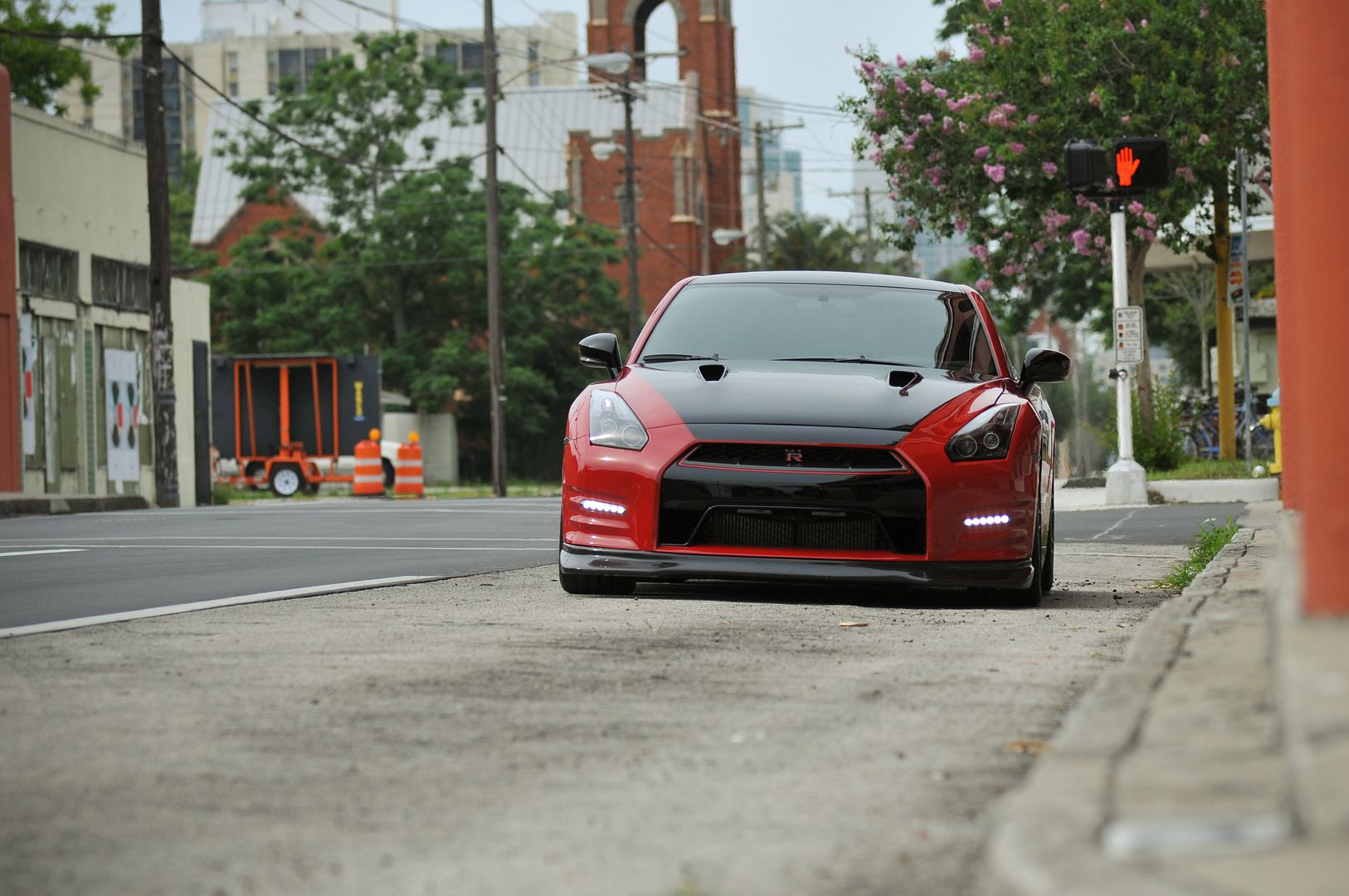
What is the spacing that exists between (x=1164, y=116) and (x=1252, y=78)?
1173mm

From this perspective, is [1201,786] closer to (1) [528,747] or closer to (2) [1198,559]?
(1) [528,747]

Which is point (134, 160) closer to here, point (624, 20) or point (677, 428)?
point (677, 428)

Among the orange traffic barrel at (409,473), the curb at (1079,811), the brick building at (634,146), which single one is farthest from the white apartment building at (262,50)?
the curb at (1079,811)

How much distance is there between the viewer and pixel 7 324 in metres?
27.5

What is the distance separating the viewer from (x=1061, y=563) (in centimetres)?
1161

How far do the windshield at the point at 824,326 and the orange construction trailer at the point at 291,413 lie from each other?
105 ft

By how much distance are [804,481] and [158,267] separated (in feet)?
77.0

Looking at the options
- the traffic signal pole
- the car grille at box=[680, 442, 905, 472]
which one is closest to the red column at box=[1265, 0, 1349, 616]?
the car grille at box=[680, 442, 905, 472]

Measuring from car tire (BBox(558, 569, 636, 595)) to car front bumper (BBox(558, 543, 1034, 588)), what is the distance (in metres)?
0.58

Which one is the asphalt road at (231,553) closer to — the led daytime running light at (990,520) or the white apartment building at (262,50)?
the led daytime running light at (990,520)

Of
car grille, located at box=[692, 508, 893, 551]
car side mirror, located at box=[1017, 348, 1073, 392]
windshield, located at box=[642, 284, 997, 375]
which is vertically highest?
windshield, located at box=[642, 284, 997, 375]

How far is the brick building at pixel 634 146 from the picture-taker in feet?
240

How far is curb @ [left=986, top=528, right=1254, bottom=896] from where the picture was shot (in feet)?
8.63

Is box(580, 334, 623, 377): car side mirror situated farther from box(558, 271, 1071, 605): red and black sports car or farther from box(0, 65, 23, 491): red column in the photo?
box(0, 65, 23, 491): red column
